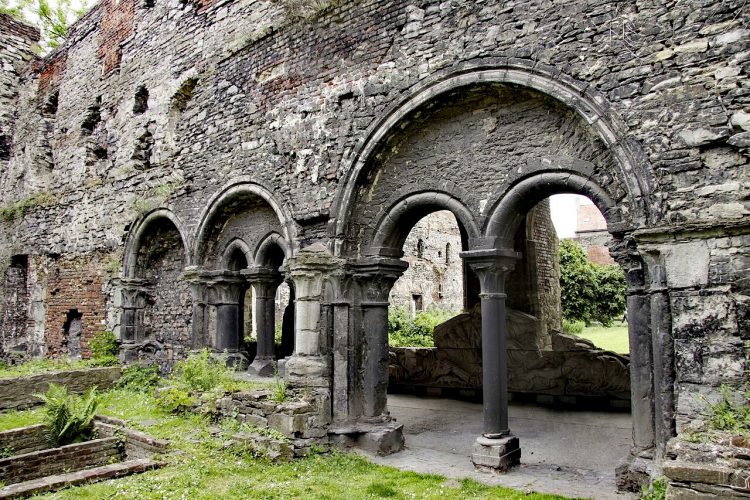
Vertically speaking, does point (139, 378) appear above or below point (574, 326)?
below

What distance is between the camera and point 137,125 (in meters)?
12.3

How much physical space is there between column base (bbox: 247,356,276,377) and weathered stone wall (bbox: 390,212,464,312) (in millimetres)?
9796

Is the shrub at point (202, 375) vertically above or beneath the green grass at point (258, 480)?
above

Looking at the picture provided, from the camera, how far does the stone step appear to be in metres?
5.09

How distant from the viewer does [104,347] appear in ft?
39.4

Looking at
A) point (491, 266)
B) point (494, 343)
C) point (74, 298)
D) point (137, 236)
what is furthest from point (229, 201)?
point (74, 298)

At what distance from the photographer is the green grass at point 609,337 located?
58.2 feet

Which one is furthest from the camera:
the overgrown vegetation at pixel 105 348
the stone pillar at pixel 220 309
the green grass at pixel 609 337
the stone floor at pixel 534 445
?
the green grass at pixel 609 337

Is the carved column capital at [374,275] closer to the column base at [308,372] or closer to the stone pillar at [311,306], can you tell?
the stone pillar at [311,306]

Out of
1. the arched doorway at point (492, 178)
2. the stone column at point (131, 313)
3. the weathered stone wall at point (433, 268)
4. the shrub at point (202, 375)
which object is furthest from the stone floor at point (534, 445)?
the weathered stone wall at point (433, 268)

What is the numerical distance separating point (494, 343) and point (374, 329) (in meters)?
1.71

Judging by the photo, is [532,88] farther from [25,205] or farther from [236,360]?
[25,205]

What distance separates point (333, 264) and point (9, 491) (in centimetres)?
419

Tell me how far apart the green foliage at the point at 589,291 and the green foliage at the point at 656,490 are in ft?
65.3
